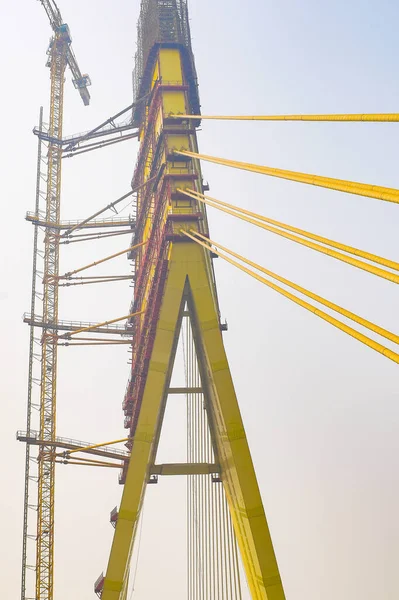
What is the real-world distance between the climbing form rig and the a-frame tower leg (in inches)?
1.4

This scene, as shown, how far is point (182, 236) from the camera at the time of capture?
2491 cm

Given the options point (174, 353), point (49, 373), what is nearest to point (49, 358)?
point (49, 373)

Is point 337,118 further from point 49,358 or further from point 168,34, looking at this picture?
point 49,358

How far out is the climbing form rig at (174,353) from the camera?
2275 cm

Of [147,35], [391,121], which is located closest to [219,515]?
[391,121]

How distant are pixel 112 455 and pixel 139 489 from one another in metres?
15.8

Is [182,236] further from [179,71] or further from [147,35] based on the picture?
[147,35]

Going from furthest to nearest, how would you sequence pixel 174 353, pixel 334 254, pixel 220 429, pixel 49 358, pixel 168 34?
pixel 49 358 → pixel 168 34 → pixel 174 353 → pixel 220 429 → pixel 334 254

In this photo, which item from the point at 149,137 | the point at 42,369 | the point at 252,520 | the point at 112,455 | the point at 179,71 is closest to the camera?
the point at 252,520

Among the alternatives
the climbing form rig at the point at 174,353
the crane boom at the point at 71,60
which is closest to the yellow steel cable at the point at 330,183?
the climbing form rig at the point at 174,353

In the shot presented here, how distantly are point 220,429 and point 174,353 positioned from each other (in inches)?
150

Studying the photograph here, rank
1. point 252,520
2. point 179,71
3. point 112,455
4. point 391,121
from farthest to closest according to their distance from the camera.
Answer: point 112,455, point 179,71, point 252,520, point 391,121

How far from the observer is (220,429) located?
2631 centimetres

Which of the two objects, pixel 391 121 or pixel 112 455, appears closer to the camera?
pixel 391 121
